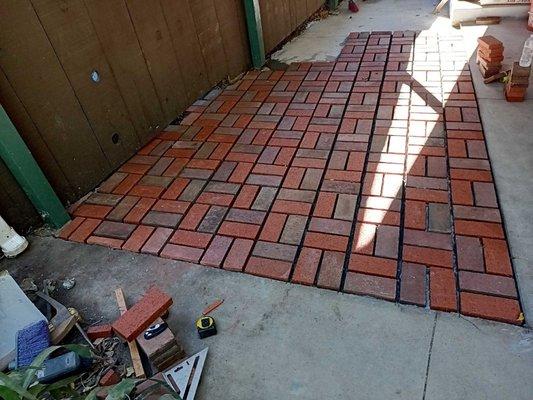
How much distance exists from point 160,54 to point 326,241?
7.56 feet

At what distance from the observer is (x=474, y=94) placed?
11.2 feet

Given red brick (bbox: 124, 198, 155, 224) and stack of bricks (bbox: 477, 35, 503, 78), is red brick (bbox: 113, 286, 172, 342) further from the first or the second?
stack of bricks (bbox: 477, 35, 503, 78)

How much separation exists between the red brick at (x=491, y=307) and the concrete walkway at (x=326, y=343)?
0.13 ft

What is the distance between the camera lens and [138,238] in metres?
2.48

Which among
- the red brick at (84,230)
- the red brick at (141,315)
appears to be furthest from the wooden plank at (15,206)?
the red brick at (141,315)

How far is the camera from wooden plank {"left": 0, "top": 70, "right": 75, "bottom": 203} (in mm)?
2324

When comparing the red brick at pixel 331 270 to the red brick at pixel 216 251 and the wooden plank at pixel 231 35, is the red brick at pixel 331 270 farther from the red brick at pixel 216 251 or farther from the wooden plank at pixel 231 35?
the wooden plank at pixel 231 35

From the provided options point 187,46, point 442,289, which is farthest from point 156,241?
point 187,46

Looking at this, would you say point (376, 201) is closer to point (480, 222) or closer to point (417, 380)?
point (480, 222)

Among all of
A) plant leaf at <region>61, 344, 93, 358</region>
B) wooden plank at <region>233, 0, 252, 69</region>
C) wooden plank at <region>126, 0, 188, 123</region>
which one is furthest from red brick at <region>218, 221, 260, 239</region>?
wooden plank at <region>233, 0, 252, 69</region>

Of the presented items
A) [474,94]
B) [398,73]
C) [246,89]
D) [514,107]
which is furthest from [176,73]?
[514,107]

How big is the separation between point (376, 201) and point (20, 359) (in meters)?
2.07

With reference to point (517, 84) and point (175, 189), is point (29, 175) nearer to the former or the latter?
point (175, 189)

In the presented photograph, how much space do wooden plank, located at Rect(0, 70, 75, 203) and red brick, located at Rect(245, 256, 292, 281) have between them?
1534 mm
